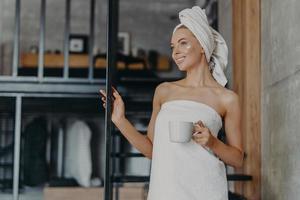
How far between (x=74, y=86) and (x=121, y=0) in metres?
2.99

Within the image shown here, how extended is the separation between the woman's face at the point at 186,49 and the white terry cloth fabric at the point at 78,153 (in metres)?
3.46

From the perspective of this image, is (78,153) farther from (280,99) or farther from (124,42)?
(280,99)

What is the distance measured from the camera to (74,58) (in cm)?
578

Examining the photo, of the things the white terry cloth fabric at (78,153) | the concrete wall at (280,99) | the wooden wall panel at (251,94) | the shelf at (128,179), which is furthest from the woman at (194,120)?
the white terry cloth fabric at (78,153)

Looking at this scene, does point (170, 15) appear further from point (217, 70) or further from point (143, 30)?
point (217, 70)

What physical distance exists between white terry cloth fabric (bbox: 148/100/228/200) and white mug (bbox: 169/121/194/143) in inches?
3.4

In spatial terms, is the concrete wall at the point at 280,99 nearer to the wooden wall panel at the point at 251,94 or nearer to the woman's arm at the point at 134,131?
the wooden wall panel at the point at 251,94

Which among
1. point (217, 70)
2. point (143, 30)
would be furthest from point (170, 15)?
point (217, 70)

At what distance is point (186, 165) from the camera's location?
4.74 ft

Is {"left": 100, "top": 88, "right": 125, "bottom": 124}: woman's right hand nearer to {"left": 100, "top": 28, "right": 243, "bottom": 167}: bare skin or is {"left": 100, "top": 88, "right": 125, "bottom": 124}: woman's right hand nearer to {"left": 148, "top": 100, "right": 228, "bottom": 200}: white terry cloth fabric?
{"left": 100, "top": 28, "right": 243, "bottom": 167}: bare skin

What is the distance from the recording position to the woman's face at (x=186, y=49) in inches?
60.2

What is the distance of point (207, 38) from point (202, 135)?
12.7 inches

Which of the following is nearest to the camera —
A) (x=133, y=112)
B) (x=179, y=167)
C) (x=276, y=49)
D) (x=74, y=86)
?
(x=179, y=167)

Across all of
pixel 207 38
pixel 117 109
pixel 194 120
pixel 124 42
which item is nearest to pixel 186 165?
pixel 194 120
